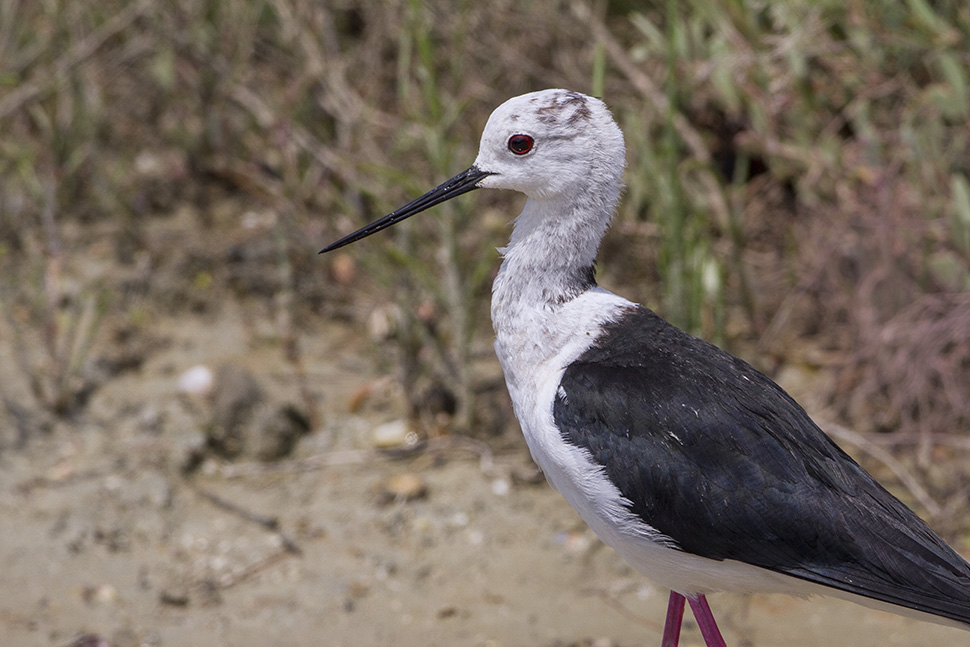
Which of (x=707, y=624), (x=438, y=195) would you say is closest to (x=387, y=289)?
(x=438, y=195)

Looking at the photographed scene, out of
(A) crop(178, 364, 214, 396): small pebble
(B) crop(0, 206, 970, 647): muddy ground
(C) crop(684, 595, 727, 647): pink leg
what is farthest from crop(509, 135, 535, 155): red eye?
(A) crop(178, 364, 214, 396): small pebble

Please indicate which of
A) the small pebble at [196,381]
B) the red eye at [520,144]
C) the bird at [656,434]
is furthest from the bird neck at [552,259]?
the small pebble at [196,381]

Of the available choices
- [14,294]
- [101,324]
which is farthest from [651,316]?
[14,294]

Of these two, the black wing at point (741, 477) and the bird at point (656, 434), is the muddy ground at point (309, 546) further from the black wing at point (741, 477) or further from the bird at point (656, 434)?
the black wing at point (741, 477)

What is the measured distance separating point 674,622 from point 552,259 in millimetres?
872

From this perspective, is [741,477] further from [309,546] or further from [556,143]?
[309,546]

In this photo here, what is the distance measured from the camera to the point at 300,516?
3.38 meters

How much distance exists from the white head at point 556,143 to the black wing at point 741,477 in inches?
14.4

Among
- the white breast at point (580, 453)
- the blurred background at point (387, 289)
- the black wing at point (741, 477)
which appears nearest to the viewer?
the black wing at point (741, 477)

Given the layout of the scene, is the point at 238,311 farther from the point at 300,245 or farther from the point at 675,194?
the point at 675,194

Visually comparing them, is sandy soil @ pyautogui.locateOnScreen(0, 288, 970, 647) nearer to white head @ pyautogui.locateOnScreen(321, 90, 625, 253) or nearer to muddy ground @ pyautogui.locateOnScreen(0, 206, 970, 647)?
muddy ground @ pyautogui.locateOnScreen(0, 206, 970, 647)

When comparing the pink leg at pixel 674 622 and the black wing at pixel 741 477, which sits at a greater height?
the black wing at pixel 741 477

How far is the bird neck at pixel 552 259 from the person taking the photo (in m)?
2.34

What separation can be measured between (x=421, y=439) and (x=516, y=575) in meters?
0.63
